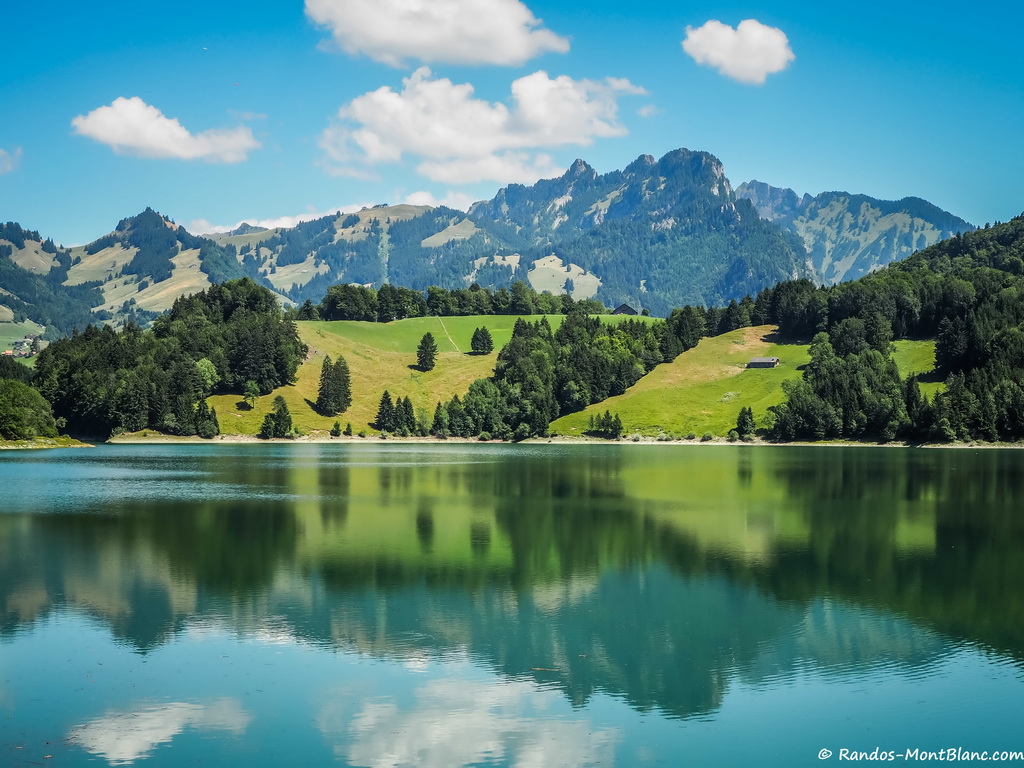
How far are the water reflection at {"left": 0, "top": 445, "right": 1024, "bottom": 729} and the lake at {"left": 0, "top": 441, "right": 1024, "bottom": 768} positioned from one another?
0.21 metres

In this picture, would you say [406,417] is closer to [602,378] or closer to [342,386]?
[342,386]

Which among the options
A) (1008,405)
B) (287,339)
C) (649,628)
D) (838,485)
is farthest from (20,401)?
(1008,405)

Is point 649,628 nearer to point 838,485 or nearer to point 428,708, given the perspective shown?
point 428,708

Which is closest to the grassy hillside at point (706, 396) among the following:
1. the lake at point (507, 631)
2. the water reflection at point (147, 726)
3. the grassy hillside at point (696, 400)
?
the grassy hillside at point (696, 400)

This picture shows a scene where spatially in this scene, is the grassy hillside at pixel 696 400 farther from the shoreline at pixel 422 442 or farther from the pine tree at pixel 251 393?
the pine tree at pixel 251 393

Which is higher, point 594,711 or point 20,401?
point 20,401

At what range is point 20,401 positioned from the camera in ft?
466

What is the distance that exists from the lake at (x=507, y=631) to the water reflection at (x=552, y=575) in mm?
209

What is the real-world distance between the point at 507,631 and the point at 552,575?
10.1 metres

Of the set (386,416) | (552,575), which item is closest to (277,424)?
(386,416)

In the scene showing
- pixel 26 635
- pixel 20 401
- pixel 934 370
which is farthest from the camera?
pixel 934 370

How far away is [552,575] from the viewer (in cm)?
4300

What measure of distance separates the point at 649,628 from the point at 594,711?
900cm

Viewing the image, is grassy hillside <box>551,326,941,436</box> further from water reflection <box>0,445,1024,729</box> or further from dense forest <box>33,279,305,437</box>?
water reflection <box>0,445,1024,729</box>
